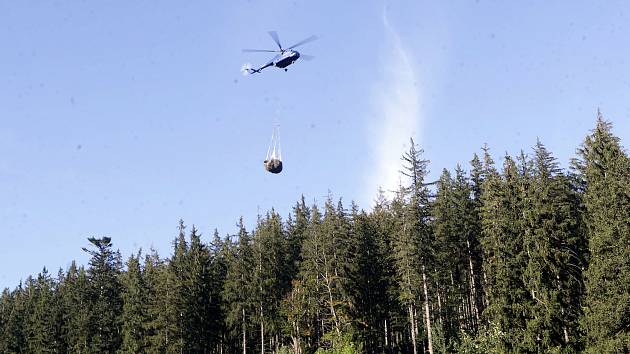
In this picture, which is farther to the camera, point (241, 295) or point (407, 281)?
point (241, 295)

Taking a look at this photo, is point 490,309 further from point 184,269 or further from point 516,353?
point 184,269

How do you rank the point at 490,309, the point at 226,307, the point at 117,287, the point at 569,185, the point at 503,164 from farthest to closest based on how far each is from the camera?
the point at 117,287 → the point at 226,307 → the point at 569,185 → the point at 503,164 → the point at 490,309

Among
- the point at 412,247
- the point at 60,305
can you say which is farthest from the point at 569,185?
the point at 60,305

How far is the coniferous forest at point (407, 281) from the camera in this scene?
1521 inches

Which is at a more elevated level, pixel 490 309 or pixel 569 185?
pixel 569 185

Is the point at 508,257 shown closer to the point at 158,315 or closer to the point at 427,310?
the point at 427,310

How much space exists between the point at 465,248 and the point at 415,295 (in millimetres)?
11325

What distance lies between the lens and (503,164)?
145ft

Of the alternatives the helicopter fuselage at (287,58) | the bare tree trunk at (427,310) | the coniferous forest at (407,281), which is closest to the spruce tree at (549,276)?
the coniferous forest at (407,281)

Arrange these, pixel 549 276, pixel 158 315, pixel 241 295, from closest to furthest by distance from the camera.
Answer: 1. pixel 549 276
2. pixel 241 295
3. pixel 158 315

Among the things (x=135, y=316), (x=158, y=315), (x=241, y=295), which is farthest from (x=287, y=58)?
(x=135, y=316)

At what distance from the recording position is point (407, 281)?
1932 inches

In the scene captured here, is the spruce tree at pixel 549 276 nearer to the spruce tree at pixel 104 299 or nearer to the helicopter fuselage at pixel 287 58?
the helicopter fuselage at pixel 287 58

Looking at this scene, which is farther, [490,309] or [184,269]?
[184,269]
